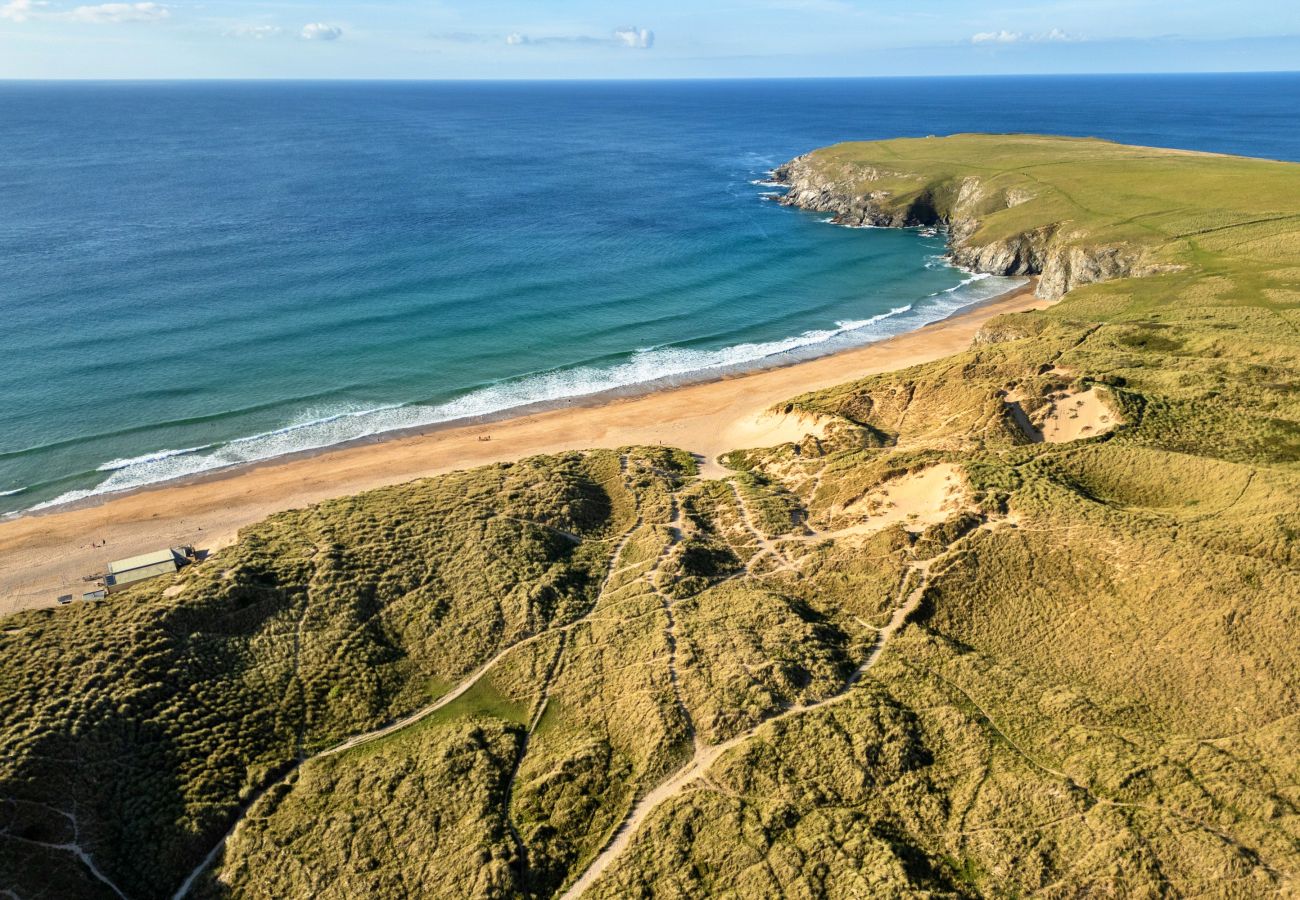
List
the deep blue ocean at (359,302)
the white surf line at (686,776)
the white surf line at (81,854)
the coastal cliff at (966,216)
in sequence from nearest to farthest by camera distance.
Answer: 1. the white surf line at (81,854)
2. the white surf line at (686,776)
3. the deep blue ocean at (359,302)
4. the coastal cliff at (966,216)

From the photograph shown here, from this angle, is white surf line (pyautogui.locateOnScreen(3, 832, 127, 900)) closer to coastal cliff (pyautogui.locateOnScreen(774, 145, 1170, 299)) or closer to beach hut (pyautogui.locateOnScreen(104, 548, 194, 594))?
beach hut (pyautogui.locateOnScreen(104, 548, 194, 594))

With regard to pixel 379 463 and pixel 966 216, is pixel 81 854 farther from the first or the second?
pixel 966 216

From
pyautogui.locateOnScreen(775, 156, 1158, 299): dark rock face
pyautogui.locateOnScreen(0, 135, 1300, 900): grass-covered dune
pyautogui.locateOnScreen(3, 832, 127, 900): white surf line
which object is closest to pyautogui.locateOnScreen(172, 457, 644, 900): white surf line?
pyautogui.locateOnScreen(0, 135, 1300, 900): grass-covered dune

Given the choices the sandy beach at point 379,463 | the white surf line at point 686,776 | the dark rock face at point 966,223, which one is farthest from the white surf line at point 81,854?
the dark rock face at point 966,223

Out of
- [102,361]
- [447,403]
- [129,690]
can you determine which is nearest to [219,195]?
[102,361]

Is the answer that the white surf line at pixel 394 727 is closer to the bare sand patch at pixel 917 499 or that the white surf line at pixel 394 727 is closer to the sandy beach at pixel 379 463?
the bare sand patch at pixel 917 499
